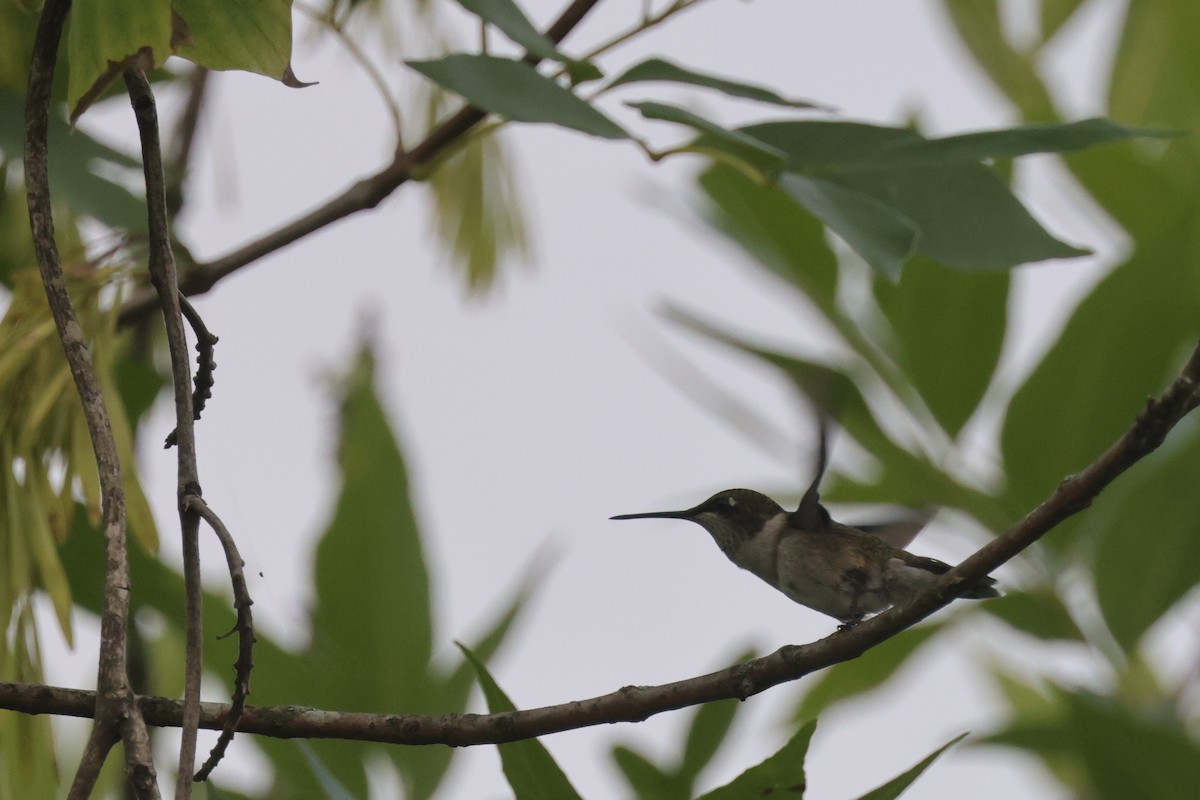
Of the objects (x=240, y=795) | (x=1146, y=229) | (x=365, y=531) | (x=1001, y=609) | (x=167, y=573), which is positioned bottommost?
(x=240, y=795)

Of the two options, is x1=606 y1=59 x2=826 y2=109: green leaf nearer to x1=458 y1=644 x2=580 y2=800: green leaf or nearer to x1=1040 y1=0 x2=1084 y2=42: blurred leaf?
x1=458 y1=644 x2=580 y2=800: green leaf

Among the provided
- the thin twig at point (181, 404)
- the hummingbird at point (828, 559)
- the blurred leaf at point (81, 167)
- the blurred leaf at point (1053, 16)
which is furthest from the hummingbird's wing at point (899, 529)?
the blurred leaf at point (1053, 16)

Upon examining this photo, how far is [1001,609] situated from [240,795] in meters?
0.86

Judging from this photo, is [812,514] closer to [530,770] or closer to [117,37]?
[530,770]

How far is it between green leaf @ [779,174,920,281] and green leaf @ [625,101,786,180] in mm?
33

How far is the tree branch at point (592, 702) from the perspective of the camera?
827mm

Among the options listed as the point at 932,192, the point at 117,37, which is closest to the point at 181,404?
the point at 117,37

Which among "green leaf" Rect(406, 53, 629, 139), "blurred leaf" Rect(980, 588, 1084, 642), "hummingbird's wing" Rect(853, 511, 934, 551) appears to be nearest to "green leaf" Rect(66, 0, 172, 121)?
"green leaf" Rect(406, 53, 629, 139)

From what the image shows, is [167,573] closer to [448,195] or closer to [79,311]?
[79,311]

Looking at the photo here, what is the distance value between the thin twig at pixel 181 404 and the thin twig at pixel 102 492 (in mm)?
24

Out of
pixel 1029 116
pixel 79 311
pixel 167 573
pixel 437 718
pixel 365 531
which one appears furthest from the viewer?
pixel 1029 116

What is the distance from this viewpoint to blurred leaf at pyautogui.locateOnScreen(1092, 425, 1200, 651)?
169 cm

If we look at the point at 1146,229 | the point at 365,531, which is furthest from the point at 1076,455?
the point at 365,531

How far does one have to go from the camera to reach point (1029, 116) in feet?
6.69
